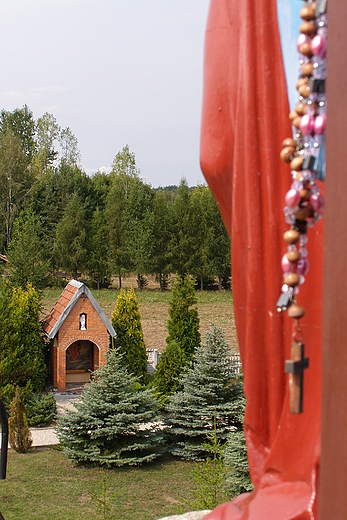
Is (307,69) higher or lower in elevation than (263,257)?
higher

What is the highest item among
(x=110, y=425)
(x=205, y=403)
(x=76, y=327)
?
(x=76, y=327)

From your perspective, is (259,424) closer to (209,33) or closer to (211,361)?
(209,33)

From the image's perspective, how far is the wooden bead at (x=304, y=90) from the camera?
1.14m

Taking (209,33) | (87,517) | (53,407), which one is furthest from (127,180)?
(209,33)

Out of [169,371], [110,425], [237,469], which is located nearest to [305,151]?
[237,469]

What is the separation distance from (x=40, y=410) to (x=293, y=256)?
1098cm

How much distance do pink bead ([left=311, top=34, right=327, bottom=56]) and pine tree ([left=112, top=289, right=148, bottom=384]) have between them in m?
11.7

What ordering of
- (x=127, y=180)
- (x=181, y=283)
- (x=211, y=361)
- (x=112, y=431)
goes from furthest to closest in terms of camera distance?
(x=127, y=180), (x=181, y=283), (x=211, y=361), (x=112, y=431)

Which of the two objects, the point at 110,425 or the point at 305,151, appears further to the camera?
the point at 110,425

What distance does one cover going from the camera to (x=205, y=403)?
9.92 m

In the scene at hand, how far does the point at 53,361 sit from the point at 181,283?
3.59 meters

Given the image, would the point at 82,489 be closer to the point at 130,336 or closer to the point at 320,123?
the point at 130,336

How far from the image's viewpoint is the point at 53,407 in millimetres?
11578

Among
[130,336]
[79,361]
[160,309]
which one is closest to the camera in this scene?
[130,336]
